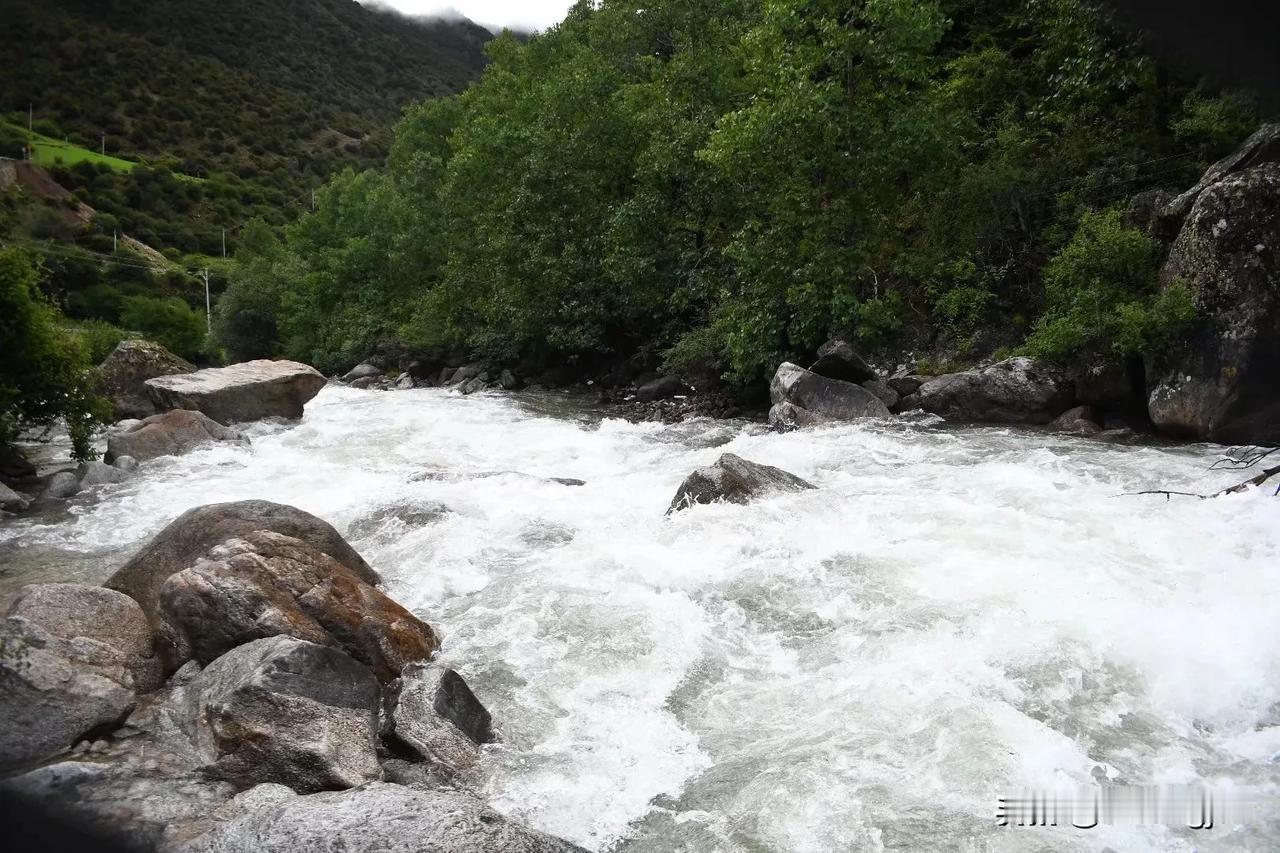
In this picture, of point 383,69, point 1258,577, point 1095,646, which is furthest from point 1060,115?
point 383,69

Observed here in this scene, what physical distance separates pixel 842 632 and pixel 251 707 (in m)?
4.57

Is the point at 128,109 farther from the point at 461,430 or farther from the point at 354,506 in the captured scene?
the point at 461,430

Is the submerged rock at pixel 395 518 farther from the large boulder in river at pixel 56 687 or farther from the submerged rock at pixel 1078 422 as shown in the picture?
the submerged rock at pixel 1078 422

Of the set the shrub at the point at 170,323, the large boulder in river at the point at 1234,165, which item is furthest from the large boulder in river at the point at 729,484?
the shrub at the point at 170,323

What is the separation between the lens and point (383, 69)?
141ft

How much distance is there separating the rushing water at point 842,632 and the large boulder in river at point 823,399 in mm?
3337

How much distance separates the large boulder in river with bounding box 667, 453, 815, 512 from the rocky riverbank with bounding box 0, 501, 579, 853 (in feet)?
14.1

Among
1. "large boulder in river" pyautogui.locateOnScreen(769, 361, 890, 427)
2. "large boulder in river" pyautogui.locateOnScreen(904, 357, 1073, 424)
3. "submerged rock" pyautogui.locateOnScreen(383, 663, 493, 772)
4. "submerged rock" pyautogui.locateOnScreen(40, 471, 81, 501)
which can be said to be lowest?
"submerged rock" pyautogui.locateOnScreen(40, 471, 81, 501)

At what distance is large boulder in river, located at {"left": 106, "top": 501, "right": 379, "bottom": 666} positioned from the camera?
7688 mm

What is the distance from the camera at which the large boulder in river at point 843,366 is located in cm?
1777

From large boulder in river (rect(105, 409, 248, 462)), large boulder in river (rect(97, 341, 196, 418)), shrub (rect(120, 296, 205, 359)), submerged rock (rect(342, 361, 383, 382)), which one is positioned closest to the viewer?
large boulder in river (rect(105, 409, 248, 462))

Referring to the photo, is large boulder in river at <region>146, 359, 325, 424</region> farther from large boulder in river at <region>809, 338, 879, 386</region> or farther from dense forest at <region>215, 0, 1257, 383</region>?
large boulder in river at <region>809, 338, 879, 386</region>

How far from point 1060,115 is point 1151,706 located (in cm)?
1659

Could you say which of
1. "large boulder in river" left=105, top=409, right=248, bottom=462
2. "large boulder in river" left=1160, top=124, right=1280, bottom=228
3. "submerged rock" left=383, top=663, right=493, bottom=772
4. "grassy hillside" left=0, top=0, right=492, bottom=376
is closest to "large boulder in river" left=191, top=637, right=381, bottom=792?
"submerged rock" left=383, top=663, right=493, bottom=772
